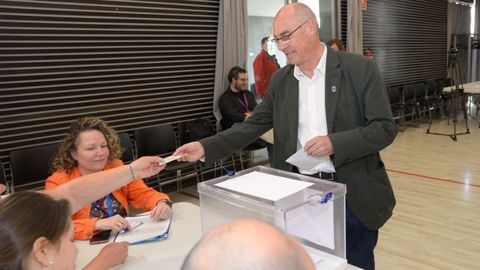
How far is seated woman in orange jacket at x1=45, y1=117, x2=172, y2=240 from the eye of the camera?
2396 mm

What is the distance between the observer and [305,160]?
2094 millimetres

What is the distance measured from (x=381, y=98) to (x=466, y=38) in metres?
12.4

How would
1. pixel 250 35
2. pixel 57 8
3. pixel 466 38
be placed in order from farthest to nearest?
pixel 466 38
pixel 250 35
pixel 57 8

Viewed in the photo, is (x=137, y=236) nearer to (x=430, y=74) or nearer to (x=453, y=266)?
(x=453, y=266)

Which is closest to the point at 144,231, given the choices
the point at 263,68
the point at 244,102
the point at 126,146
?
the point at 126,146

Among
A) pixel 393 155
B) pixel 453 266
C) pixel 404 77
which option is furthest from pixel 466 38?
pixel 453 266

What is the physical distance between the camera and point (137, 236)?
2029mm

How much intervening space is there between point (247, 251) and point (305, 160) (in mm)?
1611

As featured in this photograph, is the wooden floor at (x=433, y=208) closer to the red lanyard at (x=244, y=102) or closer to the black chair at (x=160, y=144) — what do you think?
the red lanyard at (x=244, y=102)

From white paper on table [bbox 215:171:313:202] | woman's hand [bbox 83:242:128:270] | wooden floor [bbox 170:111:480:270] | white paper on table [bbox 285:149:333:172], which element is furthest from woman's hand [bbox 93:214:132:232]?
wooden floor [bbox 170:111:480:270]

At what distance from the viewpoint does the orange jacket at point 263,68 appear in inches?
265

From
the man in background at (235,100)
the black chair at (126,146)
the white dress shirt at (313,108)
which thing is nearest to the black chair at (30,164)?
the black chair at (126,146)

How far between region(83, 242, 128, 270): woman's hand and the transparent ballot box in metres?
0.38

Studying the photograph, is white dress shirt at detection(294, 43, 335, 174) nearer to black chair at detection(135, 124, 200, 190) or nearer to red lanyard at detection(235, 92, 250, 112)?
black chair at detection(135, 124, 200, 190)
